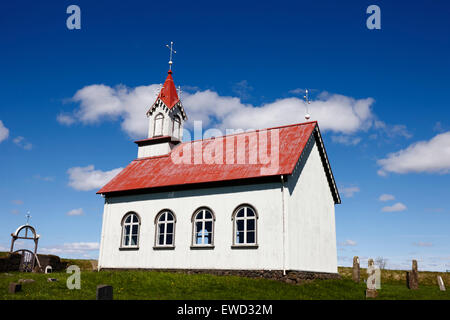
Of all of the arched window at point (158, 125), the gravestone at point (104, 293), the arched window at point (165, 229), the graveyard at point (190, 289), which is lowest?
the graveyard at point (190, 289)

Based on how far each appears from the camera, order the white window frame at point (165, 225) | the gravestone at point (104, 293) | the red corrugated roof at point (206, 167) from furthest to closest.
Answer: the white window frame at point (165, 225), the red corrugated roof at point (206, 167), the gravestone at point (104, 293)

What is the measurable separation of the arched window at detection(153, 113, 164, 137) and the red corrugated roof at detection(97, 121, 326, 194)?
1986 millimetres

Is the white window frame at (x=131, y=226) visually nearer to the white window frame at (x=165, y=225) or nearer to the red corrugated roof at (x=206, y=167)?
the white window frame at (x=165, y=225)

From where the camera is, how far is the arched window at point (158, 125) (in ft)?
105

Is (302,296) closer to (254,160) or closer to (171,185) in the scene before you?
(254,160)

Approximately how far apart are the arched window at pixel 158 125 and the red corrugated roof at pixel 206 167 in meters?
1.99

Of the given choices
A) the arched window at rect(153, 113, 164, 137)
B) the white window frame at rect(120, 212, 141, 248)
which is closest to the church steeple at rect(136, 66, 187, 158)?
the arched window at rect(153, 113, 164, 137)

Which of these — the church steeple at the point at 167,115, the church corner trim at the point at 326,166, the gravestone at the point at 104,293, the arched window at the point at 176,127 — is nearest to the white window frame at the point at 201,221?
the church corner trim at the point at 326,166

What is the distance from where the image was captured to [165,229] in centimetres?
2514

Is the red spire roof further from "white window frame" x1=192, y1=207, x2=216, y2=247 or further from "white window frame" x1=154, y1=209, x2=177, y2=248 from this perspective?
"white window frame" x1=192, y1=207, x2=216, y2=247

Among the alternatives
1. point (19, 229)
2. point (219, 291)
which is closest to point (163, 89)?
point (19, 229)

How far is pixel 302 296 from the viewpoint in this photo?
17.3 metres
